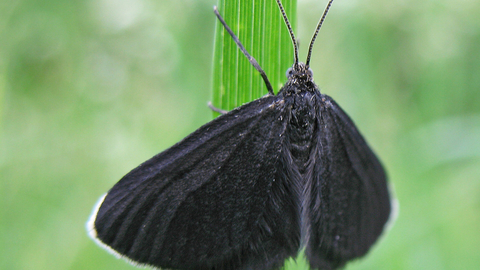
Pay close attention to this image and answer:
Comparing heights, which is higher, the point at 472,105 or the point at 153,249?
the point at 472,105

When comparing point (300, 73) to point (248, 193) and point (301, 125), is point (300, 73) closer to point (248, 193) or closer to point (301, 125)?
point (301, 125)

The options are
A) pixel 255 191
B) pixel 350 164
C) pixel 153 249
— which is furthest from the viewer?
pixel 350 164

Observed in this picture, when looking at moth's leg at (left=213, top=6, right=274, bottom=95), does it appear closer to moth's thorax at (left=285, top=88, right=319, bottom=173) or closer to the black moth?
the black moth

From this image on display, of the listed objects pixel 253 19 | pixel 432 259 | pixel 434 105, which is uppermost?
pixel 434 105

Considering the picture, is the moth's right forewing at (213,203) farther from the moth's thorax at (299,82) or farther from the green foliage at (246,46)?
the green foliage at (246,46)

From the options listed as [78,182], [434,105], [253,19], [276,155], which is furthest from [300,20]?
[78,182]

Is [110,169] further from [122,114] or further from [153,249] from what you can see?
[153,249]

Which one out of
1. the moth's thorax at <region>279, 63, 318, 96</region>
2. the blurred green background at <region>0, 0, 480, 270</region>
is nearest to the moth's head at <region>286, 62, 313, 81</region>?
the moth's thorax at <region>279, 63, 318, 96</region>
